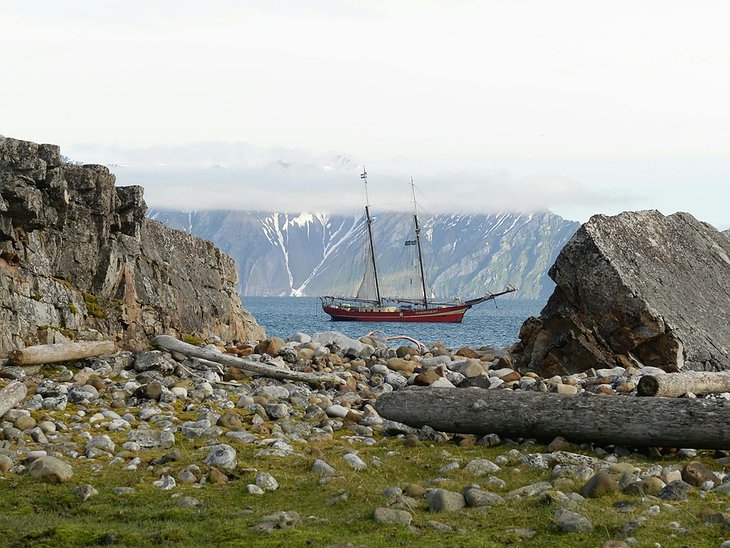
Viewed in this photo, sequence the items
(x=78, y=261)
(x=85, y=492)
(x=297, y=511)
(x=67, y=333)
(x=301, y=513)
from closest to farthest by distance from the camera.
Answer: (x=301, y=513)
(x=297, y=511)
(x=85, y=492)
(x=67, y=333)
(x=78, y=261)

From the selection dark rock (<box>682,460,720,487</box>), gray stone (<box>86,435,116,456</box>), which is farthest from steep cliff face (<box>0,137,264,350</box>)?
dark rock (<box>682,460,720,487</box>)

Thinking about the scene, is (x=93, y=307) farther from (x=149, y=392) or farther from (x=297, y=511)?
(x=297, y=511)

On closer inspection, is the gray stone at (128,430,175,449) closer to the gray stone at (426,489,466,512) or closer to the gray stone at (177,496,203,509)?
the gray stone at (177,496,203,509)

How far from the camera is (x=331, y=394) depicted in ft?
66.3

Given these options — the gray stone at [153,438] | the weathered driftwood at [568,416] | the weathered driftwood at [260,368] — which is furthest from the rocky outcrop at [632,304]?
the gray stone at [153,438]

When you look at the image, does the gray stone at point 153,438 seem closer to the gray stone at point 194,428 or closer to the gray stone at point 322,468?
the gray stone at point 194,428

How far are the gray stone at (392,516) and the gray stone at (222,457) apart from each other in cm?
325

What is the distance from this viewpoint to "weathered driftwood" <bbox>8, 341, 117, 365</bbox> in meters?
18.9

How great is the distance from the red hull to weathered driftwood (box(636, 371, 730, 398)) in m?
114

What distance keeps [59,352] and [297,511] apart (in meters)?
11.3

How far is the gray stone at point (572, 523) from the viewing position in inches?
356

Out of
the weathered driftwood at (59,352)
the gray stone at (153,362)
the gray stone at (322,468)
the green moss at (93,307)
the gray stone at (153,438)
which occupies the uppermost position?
the green moss at (93,307)

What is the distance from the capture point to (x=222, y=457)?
12.5 metres

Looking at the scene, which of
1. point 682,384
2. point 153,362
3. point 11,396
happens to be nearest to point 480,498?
point 682,384
